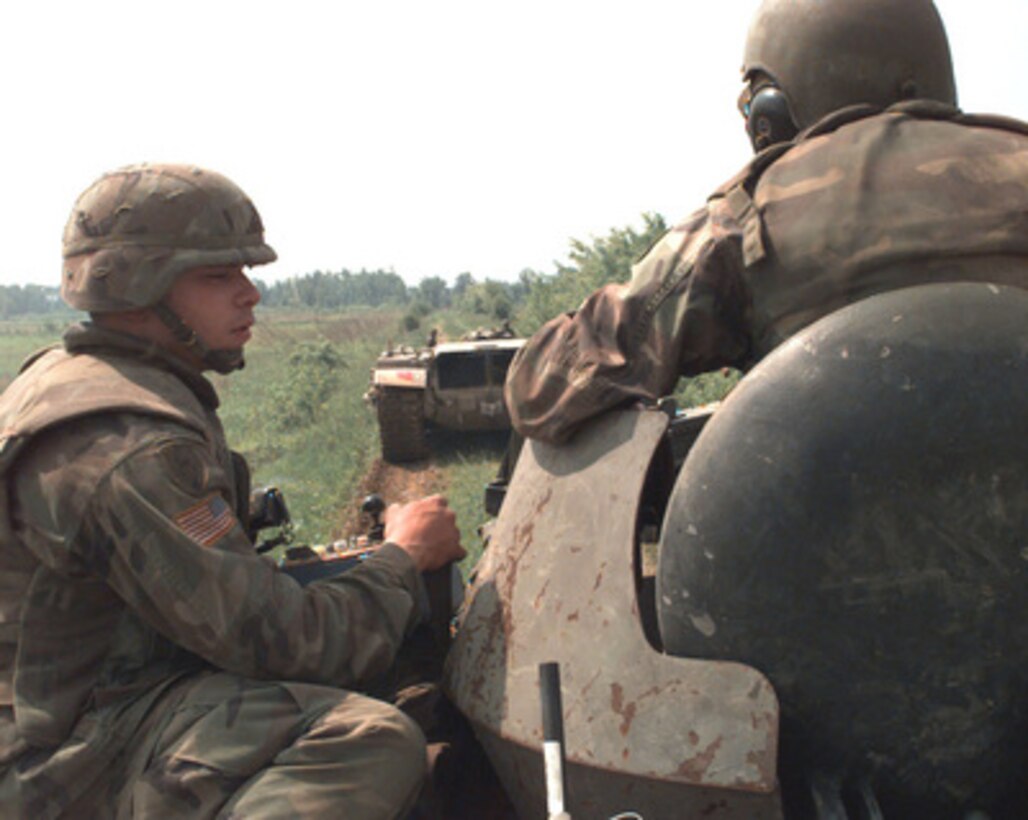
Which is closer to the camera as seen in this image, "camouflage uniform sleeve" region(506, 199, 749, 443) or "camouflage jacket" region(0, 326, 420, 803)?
"camouflage jacket" region(0, 326, 420, 803)

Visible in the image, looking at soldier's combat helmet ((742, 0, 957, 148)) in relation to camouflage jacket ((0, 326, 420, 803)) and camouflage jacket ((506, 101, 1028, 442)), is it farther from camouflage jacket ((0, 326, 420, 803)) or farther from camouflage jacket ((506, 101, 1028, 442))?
camouflage jacket ((0, 326, 420, 803))

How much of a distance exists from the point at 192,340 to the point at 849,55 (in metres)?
1.75

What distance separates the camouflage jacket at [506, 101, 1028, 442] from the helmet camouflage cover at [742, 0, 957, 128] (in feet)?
0.99

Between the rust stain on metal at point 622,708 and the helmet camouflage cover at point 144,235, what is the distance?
1.44m

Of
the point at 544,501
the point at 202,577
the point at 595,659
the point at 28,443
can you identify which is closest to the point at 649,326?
the point at 544,501

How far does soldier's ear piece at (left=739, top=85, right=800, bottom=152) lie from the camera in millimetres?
2842

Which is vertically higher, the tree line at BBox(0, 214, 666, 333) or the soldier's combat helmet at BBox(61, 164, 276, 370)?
the soldier's combat helmet at BBox(61, 164, 276, 370)

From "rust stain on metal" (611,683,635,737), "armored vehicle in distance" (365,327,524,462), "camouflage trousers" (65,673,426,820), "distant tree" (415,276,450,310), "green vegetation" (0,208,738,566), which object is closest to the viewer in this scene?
"rust stain on metal" (611,683,635,737)

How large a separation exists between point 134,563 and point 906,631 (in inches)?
56.5

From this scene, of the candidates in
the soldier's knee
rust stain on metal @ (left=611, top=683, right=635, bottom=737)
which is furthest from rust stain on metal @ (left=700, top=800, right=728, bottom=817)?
the soldier's knee

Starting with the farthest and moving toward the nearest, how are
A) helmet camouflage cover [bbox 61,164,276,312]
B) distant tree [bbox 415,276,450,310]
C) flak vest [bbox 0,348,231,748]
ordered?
distant tree [bbox 415,276,450,310] < helmet camouflage cover [bbox 61,164,276,312] < flak vest [bbox 0,348,231,748]

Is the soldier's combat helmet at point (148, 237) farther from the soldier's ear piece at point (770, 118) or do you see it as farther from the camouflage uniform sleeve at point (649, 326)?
the soldier's ear piece at point (770, 118)

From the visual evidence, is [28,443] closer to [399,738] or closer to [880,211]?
[399,738]

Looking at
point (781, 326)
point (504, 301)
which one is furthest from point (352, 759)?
point (504, 301)
